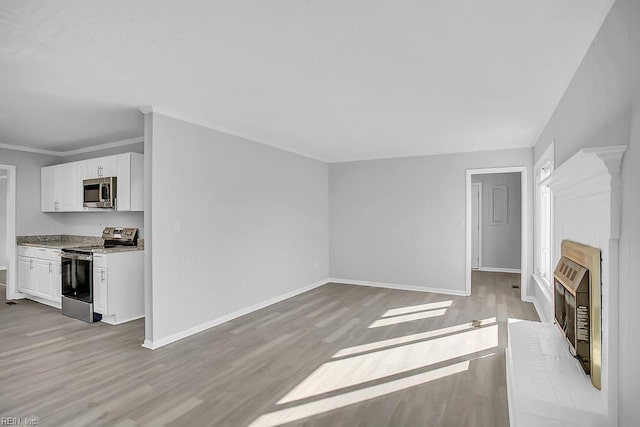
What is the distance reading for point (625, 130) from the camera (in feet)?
5.35

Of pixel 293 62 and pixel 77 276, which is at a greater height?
pixel 293 62

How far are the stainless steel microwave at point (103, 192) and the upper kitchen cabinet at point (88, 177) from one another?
6 centimetres

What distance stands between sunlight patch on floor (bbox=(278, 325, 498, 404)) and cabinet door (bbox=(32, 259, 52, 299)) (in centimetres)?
438

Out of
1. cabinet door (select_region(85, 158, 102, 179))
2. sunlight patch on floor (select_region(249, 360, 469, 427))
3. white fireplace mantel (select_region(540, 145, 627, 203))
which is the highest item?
cabinet door (select_region(85, 158, 102, 179))

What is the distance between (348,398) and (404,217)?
164 inches

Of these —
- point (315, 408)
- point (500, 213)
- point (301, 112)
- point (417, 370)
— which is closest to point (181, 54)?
point (301, 112)

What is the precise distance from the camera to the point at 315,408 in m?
2.45

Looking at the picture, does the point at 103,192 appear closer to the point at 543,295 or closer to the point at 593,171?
the point at 593,171

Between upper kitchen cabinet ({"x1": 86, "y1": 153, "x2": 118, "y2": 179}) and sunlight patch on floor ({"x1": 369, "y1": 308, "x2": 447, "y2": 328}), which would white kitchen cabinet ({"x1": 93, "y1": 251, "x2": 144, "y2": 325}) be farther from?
sunlight patch on floor ({"x1": 369, "y1": 308, "x2": 447, "y2": 328})

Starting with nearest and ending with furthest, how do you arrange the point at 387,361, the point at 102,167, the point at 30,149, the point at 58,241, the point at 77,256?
the point at 387,361 < the point at 77,256 < the point at 102,167 < the point at 30,149 < the point at 58,241

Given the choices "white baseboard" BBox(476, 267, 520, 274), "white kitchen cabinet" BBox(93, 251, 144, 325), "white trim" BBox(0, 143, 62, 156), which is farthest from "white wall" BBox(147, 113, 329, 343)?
"white baseboard" BBox(476, 267, 520, 274)

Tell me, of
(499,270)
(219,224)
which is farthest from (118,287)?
(499,270)

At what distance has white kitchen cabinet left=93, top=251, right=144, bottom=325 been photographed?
4227mm

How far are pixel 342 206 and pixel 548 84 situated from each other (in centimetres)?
437
